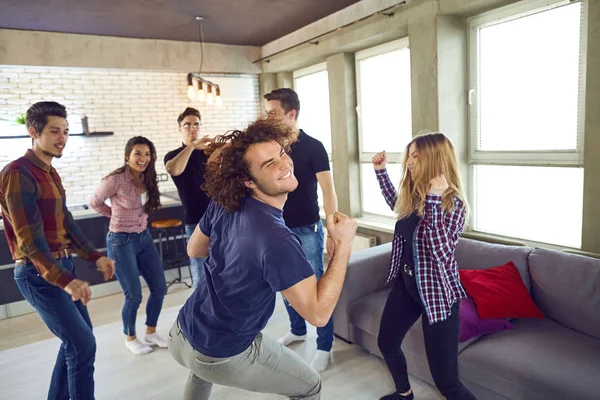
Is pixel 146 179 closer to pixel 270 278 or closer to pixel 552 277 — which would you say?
pixel 270 278

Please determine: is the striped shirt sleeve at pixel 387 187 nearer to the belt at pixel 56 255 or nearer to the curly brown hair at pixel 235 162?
the curly brown hair at pixel 235 162

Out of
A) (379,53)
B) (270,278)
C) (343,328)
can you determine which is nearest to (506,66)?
(379,53)

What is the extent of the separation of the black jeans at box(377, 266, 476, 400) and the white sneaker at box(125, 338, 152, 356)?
6.33 feet

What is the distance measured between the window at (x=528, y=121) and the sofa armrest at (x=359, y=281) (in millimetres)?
1230

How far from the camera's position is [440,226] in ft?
6.64

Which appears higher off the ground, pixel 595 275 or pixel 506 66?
pixel 506 66

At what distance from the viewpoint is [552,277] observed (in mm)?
2734

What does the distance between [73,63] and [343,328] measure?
4.57m

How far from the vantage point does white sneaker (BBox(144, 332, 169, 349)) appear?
3474 mm

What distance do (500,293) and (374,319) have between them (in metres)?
0.81

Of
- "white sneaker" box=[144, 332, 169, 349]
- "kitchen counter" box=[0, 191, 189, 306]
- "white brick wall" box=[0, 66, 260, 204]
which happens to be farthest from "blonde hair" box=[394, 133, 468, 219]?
"white brick wall" box=[0, 66, 260, 204]

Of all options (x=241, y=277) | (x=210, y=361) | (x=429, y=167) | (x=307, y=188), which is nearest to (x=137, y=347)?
(x=307, y=188)

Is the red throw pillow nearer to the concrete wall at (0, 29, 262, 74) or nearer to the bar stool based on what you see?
the bar stool

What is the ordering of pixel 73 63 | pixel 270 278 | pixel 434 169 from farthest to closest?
pixel 73 63 < pixel 434 169 < pixel 270 278
